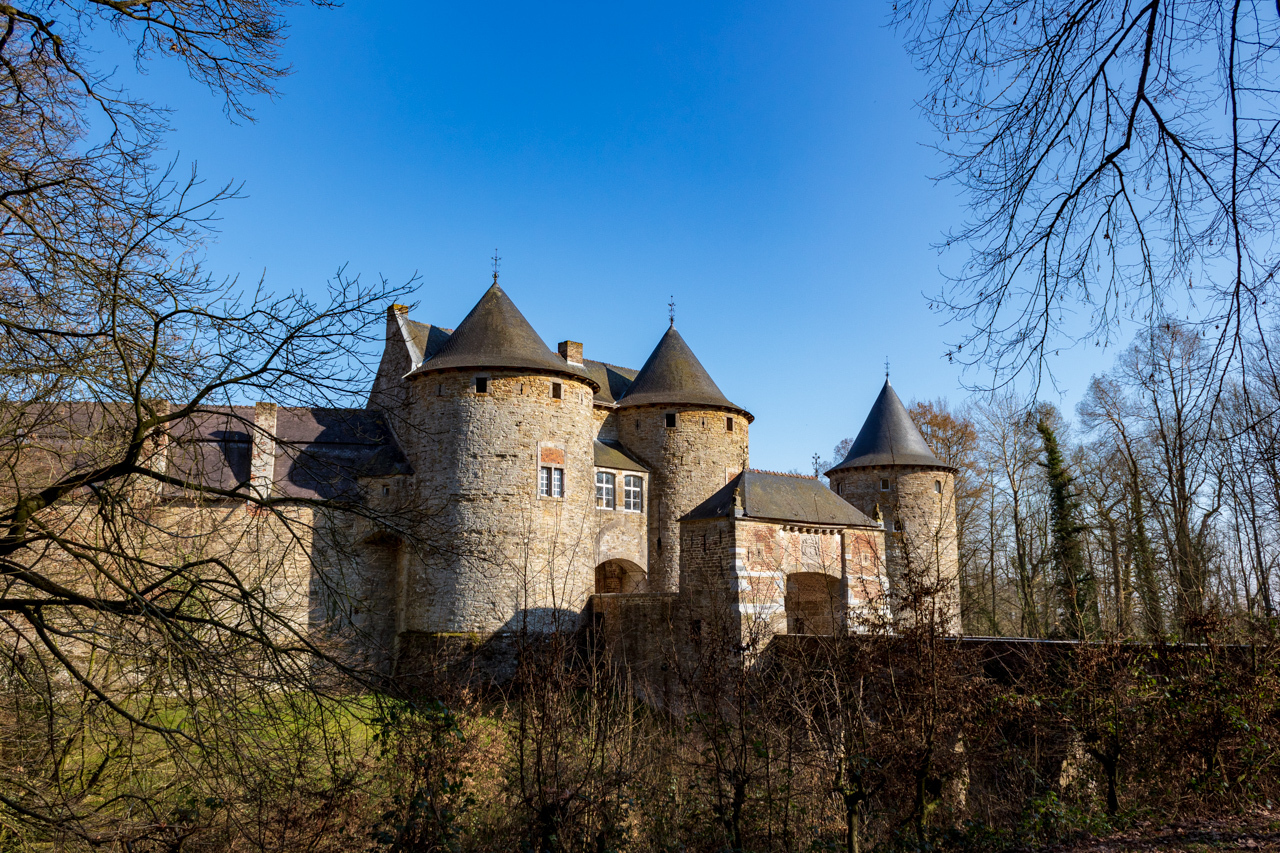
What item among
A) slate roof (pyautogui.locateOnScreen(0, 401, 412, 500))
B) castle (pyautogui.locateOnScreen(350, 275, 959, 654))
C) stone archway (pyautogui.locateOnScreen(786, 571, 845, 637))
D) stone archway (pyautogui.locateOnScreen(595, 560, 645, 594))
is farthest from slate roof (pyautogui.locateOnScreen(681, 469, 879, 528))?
slate roof (pyautogui.locateOnScreen(0, 401, 412, 500))

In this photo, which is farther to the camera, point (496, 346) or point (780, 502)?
point (496, 346)

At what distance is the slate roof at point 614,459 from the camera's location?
844 inches

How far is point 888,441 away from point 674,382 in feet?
21.3

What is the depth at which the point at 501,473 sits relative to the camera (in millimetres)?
A: 18641

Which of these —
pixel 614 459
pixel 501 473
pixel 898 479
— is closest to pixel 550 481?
pixel 501 473

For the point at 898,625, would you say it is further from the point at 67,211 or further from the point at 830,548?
the point at 830,548

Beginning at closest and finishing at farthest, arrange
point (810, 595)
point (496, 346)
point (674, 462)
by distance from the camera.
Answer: point (810, 595) → point (496, 346) → point (674, 462)

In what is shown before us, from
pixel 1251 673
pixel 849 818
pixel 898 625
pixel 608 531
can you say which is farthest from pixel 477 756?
pixel 608 531

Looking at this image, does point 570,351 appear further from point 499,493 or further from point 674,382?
point 499,493

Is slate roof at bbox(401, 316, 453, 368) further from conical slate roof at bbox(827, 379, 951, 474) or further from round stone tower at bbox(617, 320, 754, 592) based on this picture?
conical slate roof at bbox(827, 379, 951, 474)

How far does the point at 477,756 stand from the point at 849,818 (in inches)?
136

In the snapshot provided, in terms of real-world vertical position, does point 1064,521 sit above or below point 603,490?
below

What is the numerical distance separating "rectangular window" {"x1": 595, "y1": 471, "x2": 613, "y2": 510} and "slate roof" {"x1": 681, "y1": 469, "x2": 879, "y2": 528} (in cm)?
422

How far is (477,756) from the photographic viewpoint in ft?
25.5
